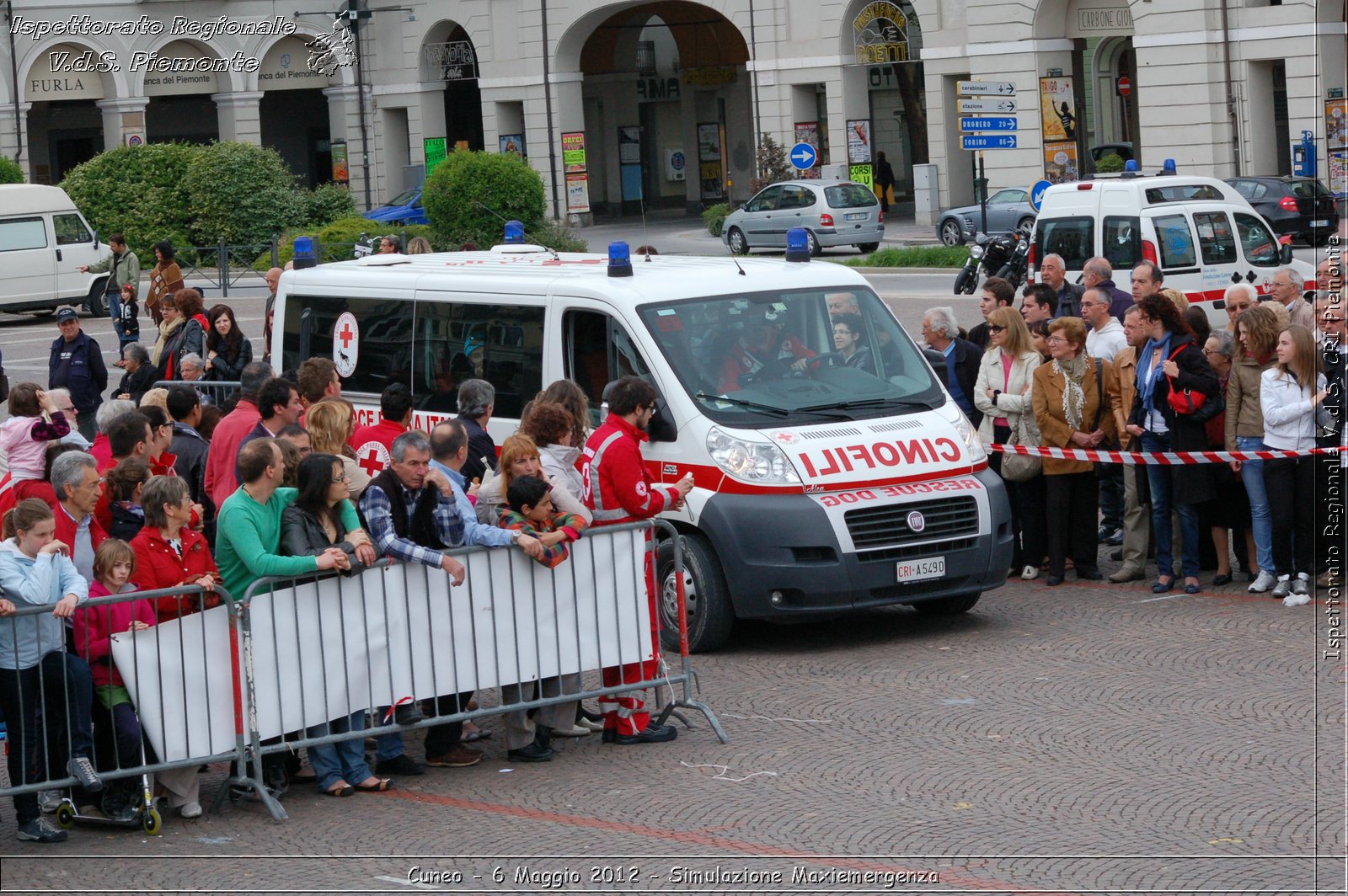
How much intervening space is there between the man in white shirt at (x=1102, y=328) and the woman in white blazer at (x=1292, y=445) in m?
1.59

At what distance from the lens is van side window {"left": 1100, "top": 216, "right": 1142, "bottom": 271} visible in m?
20.2

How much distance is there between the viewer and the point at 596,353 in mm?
10766

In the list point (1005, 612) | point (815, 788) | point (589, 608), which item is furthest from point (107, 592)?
point (1005, 612)

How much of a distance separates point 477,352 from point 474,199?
22.8 m

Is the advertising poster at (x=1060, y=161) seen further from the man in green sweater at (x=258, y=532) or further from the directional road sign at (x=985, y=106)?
the man in green sweater at (x=258, y=532)

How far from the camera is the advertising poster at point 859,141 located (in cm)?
4600

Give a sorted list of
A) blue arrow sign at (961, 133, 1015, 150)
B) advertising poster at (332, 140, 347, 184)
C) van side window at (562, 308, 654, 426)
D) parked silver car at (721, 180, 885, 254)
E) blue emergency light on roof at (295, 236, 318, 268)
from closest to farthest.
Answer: van side window at (562, 308, 654, 426) < blue emergency light on roof at (295, 236, 318, 268) < blue arrow sign at (961, 133, 1015, 150) < parked silver car at (721, 180, 885, 254) < advertising poster at (332, 140, 347, 184)

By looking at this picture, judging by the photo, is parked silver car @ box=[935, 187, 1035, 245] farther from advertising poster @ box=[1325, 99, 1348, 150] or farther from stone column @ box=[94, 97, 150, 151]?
stone column @ box=[94, 97, 150, 151]

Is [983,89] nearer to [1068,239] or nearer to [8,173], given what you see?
[1068,239]

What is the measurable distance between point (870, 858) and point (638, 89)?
174 feet

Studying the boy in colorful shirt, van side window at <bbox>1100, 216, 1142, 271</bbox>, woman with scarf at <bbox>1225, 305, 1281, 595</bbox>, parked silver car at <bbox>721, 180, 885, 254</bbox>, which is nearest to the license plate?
woman with scarf at <bbox>1225, 305, 1281, 595</bbox>

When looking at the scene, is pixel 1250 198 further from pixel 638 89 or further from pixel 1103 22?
pixel 638 89

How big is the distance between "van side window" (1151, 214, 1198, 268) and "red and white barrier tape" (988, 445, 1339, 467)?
9.35m

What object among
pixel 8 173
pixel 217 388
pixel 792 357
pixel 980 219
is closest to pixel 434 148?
pixel 8 173
